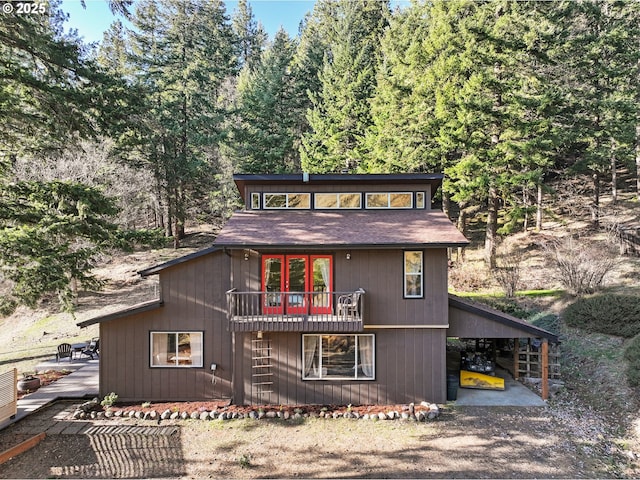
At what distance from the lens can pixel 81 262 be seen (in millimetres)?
10664

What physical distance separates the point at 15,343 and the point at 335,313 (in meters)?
17.5

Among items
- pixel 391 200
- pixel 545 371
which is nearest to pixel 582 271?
pixel 545 371

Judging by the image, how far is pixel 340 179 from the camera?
12.3 m

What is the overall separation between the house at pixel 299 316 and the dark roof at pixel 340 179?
73.7 inches

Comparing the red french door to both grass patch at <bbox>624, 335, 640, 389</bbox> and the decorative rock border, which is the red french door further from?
grass patch at <bbox>624, 335, 640, 389</bbox>

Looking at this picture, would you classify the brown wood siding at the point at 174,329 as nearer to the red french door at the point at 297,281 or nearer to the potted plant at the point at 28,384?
the red french door at the point at 297,281

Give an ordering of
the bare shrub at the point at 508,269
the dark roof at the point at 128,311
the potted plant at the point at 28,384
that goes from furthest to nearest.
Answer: the bare shrub at the point at 508,269, the potted plant at the point at 28,384, the dark roof at the point at 128,311

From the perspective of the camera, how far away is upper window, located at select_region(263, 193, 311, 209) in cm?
1275

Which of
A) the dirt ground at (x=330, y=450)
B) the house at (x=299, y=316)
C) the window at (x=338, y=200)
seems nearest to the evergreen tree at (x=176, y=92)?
the window at (x=338, y=200)

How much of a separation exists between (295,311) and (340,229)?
287 cm

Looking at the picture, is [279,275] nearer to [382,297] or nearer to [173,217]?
[382,297]

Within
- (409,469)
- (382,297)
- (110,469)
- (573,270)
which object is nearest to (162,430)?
(110,469)

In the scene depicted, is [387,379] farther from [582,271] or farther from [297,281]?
[582,271]

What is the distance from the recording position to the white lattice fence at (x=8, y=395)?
9477mm
